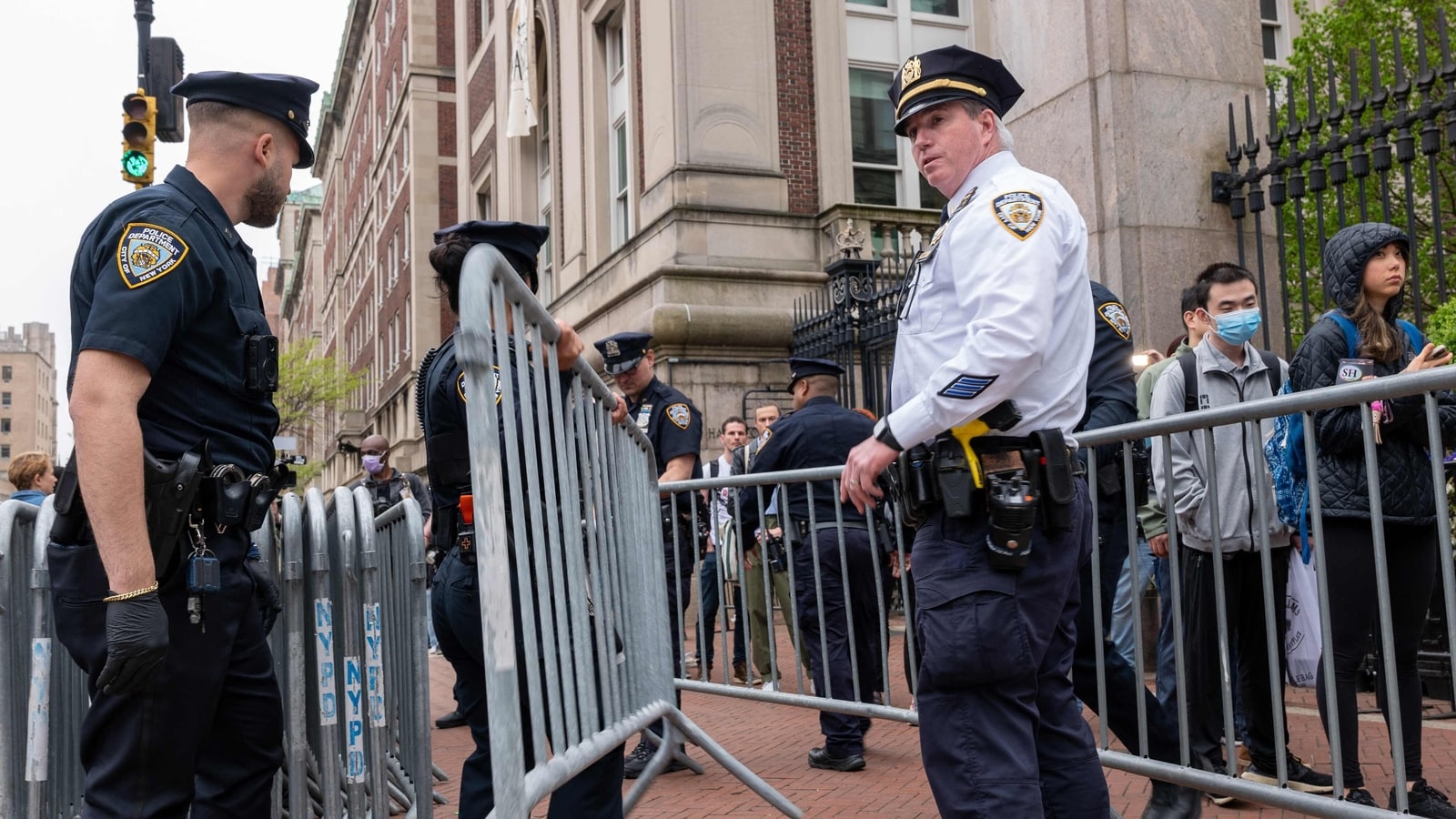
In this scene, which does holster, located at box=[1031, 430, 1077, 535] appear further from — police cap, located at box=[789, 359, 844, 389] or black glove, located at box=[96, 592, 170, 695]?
police cap, located at box=[789, 359, 844, 389]

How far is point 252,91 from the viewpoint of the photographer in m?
3.30

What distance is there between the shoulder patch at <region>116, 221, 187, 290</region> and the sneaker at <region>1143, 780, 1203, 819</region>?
3.67 metres

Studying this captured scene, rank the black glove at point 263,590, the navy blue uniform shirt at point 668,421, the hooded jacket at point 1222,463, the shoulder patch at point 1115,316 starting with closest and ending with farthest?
the black glove at point 263,590 < the hooded jacket at point 1222,463 < the shoulder patch at point 1115,316 < the navy blue uniform shirt at point 668,421

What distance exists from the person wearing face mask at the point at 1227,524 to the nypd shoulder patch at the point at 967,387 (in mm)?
1257

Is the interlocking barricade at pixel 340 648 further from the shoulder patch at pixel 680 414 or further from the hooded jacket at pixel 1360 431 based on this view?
the hooded jacket at pixel 1360 431

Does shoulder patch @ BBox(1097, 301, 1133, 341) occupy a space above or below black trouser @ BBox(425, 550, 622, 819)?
above

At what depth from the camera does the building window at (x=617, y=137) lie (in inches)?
770

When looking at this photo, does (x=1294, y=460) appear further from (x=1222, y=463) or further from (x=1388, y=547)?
(x=1388, y=547)

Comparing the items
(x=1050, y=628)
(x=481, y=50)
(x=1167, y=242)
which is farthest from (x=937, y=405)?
(x=481, y=50)

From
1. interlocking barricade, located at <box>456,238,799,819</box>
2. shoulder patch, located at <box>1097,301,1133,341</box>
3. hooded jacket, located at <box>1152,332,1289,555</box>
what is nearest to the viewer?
interlocking barricade, located at <box>456,238,799,819</box>

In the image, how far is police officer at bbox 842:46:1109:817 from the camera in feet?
9.55

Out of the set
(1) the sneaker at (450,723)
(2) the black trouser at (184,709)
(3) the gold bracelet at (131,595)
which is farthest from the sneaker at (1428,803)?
(1) the sneaker at (450,723)

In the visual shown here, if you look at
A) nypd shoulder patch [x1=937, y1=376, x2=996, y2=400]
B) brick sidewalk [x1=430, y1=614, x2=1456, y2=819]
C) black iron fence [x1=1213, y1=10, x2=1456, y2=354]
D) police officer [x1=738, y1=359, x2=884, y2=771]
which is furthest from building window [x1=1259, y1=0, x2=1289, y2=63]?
nypd shoulder patch [x1=937, y1=376, x2=996, y2=400]

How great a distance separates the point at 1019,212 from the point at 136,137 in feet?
32.6
